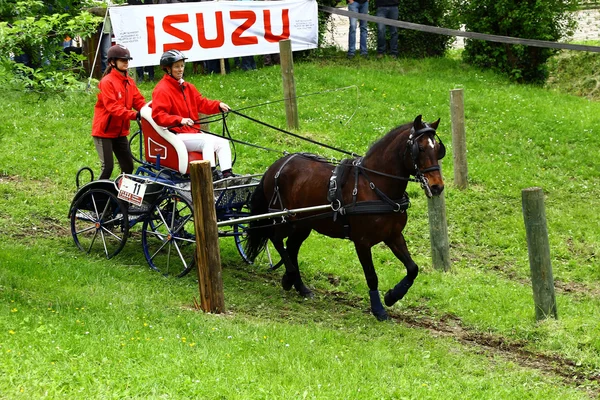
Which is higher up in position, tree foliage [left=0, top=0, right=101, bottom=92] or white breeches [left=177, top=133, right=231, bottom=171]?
tree foliage [left=0, top=0, right=101, bottom=92]

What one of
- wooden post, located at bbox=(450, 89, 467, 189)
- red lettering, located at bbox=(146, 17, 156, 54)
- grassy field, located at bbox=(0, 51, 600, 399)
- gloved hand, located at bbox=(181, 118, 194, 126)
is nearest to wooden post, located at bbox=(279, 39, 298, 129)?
grassy field, located at bbox=(0, 51, 600, 399)

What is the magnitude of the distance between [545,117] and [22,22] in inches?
408

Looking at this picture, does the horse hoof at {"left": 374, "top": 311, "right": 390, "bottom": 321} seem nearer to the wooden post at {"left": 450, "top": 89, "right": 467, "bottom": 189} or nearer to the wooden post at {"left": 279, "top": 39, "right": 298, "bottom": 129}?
the wooden post at {"left": 450, "top": 89, "right": 467, "bottom": 189}

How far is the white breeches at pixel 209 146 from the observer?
9.84 meters

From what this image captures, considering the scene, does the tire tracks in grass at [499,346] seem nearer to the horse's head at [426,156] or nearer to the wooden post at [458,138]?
the horse's head at [426,156]

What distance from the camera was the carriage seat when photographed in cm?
974

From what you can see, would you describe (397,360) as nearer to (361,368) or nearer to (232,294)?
(361,368)

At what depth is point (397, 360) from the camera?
24.4 feet

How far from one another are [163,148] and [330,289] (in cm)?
247

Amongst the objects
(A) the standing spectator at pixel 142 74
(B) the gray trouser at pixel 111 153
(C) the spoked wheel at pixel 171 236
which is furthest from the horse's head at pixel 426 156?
(A) the standing spectator at pixel 142 74

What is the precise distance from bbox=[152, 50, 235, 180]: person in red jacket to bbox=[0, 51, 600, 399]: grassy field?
1.42m

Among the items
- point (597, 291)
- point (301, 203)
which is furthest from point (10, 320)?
point (597, 291)

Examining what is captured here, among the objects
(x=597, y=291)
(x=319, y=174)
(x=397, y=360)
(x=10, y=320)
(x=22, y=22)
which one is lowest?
(x=597, y=291)

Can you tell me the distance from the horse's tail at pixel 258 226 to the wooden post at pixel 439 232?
2.04 m
